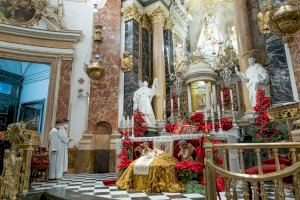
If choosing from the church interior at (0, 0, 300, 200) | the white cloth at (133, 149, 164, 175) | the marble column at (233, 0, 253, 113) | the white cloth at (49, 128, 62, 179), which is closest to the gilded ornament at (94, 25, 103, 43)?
the church interior at (0, 0, 300, 200)

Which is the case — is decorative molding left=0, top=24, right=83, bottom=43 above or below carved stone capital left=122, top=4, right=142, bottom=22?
below

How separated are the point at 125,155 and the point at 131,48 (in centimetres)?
515

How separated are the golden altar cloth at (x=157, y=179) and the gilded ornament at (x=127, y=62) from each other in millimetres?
5190

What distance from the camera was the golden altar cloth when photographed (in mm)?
4668

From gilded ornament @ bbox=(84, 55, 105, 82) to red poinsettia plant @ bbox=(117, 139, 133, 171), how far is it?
3588mm

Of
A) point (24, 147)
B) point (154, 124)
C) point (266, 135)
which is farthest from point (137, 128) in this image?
point (24, 147)

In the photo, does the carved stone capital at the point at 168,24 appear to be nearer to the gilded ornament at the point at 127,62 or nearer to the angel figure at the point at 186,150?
the gilded ornament at the point at 127,62

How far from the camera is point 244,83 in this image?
23.1 ft

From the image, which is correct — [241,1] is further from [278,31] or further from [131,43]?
[131,43]

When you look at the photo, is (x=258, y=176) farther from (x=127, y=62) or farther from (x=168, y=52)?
(x=168, y=52)

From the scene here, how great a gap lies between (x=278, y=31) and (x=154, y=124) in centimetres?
564

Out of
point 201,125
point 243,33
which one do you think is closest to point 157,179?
point 201,125

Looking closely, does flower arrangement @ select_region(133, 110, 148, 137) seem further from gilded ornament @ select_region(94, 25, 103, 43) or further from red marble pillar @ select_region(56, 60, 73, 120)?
gilded ornament @ select_region(94, 25, 103, 43)

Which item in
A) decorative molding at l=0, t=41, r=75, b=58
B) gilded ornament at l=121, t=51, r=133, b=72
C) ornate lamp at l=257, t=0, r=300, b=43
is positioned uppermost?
decorative molding at l=0, t=41, r=75, b=58
